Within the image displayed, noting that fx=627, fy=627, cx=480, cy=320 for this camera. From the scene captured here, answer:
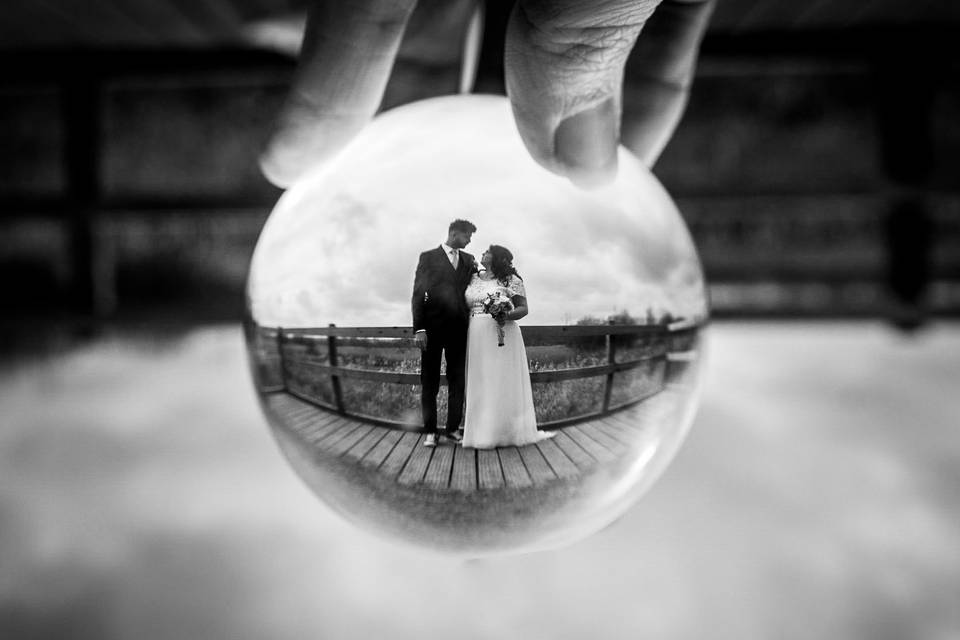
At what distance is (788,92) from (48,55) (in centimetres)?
152

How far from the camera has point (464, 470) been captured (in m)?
0.26

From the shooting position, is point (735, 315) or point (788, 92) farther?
point (788, 92)

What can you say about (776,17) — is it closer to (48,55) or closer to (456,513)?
(456,513)

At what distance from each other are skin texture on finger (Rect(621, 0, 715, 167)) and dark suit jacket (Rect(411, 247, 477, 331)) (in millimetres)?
307

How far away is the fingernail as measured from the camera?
29 cm

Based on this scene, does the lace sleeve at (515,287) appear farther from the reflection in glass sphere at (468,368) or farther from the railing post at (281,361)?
the railing post at (281,361)

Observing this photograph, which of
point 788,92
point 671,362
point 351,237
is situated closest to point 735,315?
point 788,92

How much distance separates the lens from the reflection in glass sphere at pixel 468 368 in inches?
10.0

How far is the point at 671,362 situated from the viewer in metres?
0.30

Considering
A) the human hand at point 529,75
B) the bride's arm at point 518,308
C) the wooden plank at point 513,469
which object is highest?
the human hand at point 529,75

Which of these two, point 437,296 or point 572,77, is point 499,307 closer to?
point 437,296

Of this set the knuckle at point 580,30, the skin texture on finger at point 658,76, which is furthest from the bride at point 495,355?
the skin texture on finger at point 658,76

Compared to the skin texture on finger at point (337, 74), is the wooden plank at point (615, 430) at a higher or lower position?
Result: lower

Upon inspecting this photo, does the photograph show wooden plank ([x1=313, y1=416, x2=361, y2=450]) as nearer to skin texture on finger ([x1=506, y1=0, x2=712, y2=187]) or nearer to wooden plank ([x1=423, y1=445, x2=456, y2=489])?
wooden plank ([x1=423, y1=445, x2=456, y2=489])
